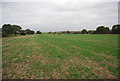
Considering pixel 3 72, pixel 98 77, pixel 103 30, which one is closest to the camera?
pixel 98 77

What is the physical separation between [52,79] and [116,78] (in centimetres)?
333

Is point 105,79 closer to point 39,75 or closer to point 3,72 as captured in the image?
point 39,75

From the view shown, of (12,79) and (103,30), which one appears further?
(103,30)

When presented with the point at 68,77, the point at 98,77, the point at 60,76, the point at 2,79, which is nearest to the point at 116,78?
the point at 98,77

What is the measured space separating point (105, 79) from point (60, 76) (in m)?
2.30

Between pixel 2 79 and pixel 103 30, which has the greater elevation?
pixel 103 30

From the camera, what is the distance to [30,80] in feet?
10.8

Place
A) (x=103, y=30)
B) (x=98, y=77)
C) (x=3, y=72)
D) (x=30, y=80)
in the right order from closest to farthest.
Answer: (x=30, y=80), (x=98, y=77), (x=3, y=72), (x=103, y=30)

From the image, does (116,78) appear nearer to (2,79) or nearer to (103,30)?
(2,79)

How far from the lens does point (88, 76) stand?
11.7 feet

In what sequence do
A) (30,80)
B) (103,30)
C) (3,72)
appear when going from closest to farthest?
(30,80) < (3,72) < (103,30)

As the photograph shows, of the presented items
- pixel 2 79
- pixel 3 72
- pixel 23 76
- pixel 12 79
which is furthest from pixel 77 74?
pixel 3 72

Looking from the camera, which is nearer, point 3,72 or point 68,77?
point 68,77

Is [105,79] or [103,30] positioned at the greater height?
[103,30]
